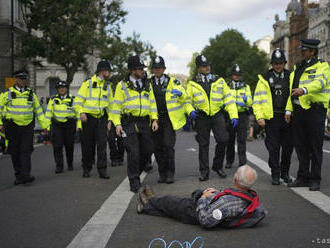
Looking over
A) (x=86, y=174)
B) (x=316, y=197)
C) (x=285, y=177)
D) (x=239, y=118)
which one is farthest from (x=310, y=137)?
(x=86, y=174)

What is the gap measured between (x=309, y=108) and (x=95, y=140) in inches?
158

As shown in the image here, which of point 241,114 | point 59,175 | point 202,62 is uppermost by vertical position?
point 202,62

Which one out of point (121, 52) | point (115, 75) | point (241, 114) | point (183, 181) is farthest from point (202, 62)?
point (115, 75)

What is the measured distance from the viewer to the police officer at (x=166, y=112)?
8586 millimetres

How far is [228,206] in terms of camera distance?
501cm

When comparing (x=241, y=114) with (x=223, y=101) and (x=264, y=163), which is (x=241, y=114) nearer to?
(x=264, y=163)

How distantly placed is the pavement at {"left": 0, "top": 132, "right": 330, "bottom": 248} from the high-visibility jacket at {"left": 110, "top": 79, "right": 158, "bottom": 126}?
1.15m

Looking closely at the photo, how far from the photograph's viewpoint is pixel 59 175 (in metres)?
10.3

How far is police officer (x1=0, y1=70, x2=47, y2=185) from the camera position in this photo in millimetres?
9023

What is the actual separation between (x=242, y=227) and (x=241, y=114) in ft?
20.0

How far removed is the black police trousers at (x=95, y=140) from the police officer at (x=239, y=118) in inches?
109

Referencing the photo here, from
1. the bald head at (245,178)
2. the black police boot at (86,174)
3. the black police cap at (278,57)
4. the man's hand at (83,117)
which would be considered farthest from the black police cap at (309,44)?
the black police boot at (86,174)

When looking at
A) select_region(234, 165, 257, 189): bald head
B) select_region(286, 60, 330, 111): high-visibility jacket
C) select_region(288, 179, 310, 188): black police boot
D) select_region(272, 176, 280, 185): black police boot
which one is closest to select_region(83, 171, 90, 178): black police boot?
select_region(272, 176, 280, 185): black police boot

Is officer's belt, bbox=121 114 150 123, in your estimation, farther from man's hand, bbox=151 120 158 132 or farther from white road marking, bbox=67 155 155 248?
white road marking, bbox=67 155 155 248
